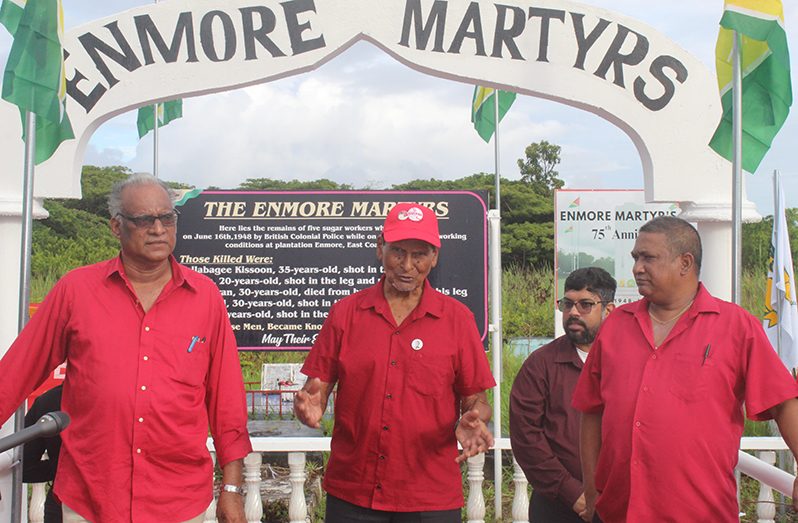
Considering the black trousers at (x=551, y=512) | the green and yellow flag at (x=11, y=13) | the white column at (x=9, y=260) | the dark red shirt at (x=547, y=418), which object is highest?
the green and yellow flag at (x=11, y=13)

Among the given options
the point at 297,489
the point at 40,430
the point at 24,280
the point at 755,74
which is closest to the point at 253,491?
the point at 297,489

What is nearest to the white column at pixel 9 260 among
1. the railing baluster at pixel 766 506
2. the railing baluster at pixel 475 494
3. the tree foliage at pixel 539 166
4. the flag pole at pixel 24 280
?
the flag pole at pixel 24 280

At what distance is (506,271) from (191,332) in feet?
34.6

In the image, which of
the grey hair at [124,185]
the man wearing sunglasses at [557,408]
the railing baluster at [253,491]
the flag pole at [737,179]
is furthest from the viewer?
the railing baluster at [253,491]

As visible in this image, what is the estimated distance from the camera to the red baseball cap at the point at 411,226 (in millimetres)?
3031

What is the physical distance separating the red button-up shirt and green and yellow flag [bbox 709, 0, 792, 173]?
2.84 m

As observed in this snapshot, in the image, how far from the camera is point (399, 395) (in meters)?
3.02

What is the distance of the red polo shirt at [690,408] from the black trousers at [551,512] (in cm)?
72

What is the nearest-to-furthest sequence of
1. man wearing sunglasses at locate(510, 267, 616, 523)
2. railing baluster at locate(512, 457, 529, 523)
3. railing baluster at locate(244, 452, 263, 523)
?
man wearing sunglasses at locate(510, 267, 616, 523) < railing baluster at locate(244, 452, 263, 523) < railing baluster at locate(512, 457, 529, 523)

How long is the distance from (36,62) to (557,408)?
2740mm

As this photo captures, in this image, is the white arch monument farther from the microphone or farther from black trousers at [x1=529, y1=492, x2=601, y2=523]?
the microphone

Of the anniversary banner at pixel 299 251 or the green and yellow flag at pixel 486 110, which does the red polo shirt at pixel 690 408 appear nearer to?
the anniversary banner at pixel 299 251

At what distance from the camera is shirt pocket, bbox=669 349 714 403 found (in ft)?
8.50

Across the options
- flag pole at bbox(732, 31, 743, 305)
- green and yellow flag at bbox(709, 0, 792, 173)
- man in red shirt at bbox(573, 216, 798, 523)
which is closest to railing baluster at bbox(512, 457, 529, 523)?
flag pole at bbox(732, 31, 743, 305)
